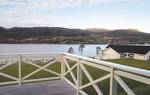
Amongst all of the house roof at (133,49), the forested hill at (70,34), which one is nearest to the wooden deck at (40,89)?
the house roof at (133,49)

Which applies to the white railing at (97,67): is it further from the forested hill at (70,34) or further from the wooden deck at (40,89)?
the forested hill at (70,34)

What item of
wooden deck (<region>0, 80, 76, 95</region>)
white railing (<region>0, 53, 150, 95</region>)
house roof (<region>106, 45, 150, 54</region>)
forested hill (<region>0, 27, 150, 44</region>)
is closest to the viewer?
white railing (<region>0, 53, 150, 95</region>)

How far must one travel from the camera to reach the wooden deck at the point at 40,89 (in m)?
5.09

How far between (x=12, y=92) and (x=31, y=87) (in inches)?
22.9

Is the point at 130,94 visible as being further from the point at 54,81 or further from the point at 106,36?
the point at 106,36

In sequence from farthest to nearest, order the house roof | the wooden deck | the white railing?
the house roof, the wooden deck, the white railing

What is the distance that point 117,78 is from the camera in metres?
3.46

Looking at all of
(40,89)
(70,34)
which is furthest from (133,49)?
(40,89)

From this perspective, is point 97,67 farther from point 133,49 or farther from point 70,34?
point 70,34

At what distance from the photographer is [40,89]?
17.8 feet

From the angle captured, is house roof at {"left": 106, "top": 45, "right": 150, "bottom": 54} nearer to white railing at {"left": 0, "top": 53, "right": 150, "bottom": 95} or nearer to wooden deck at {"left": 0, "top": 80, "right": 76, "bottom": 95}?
white railing at {"left": 0, "top": 53, "right": 150, "bottom": 95}

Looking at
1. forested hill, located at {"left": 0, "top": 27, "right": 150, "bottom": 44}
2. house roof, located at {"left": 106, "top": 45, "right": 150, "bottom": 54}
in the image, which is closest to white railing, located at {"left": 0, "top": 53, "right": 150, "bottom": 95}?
house roof, located at {"left": 106, "top": 45, "right": 150, "bottom": 54}

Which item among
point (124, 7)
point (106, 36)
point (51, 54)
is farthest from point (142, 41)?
point (51, 54)

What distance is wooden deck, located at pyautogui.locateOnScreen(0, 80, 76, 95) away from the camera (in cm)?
509
